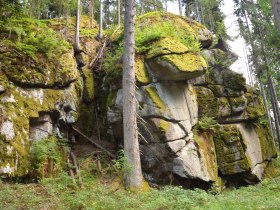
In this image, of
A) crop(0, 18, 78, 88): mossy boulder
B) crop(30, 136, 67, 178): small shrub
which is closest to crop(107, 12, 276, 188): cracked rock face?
crop(0, 18, 78, 88): mossy boulder

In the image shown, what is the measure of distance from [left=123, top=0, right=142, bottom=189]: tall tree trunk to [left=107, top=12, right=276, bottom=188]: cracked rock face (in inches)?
21.7

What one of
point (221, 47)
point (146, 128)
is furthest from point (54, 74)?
point (221, 47)

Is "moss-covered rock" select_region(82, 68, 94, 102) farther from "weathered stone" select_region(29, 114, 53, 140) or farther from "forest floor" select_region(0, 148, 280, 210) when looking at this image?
"forest floor" select_region(0, 148, 280, 210)

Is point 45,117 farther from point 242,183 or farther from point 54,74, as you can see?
point 242,183

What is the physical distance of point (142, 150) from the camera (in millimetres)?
10586

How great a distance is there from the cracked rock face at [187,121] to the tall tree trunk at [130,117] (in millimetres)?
551

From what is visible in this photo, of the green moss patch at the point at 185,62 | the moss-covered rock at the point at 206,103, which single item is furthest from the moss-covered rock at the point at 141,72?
the moss-covered rock at the point at 206,103

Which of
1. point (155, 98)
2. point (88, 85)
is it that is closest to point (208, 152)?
point (155, 98)

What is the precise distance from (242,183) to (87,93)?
8.57m

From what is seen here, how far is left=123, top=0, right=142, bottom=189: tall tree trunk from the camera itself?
8586 mm

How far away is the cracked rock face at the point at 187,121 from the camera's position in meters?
10.4

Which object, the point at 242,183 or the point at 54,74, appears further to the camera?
the point at 242,183

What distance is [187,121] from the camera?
11.3 meters

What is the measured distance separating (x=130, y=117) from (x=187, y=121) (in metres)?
3.41
